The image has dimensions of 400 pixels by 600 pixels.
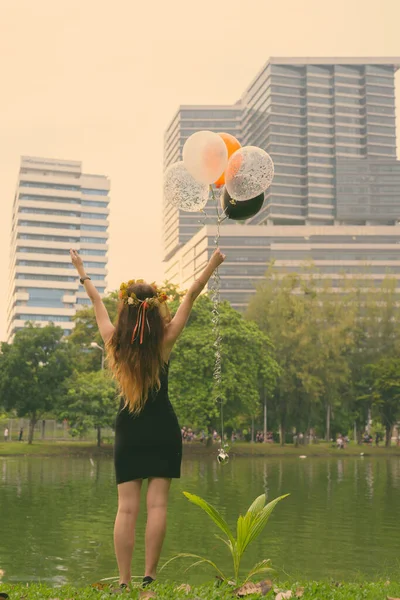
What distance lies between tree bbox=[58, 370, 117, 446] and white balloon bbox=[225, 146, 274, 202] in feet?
103

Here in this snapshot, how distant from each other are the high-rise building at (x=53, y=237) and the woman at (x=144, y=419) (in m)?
118

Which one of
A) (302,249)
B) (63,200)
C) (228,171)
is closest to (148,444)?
(228,171)

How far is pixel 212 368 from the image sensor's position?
133 feet

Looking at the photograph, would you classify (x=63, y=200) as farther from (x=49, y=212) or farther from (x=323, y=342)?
(x=323, y=342)

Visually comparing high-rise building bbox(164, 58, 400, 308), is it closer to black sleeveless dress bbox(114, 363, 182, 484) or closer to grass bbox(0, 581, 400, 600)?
grass bbox(0, 581, 400, 600)

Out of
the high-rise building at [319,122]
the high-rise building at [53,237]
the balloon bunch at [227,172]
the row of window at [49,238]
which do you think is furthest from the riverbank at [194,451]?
the high-rise building at [319,122]

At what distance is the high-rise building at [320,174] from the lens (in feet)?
385

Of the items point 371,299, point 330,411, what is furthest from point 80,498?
point 371,299

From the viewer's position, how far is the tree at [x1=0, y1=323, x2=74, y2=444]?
40.3 meters

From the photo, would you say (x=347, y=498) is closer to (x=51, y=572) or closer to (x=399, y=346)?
(x=51, y=572)

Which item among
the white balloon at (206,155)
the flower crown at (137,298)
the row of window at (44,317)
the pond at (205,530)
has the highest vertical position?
the row of window at (44,317)

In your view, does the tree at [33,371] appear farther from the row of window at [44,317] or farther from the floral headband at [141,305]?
the row of window at [44,317]

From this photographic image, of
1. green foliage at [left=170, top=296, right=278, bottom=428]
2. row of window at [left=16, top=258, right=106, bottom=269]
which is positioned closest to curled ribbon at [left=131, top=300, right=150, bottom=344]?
green foliage at [left=170, top=296, right=278, bottom=428]

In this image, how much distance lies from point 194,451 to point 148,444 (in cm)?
3661
